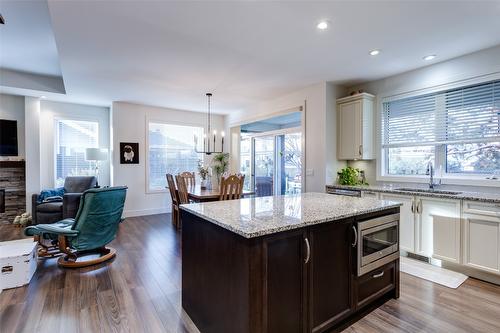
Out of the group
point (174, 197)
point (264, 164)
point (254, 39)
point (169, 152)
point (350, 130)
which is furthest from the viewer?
point (169, 152)

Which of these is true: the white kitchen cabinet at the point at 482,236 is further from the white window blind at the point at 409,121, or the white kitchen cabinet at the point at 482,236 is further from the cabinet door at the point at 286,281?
the cabinet door at the point at 286,281

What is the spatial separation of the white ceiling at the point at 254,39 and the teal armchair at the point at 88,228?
178cm

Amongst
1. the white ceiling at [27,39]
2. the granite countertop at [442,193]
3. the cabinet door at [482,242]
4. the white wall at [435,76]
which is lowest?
the cabinet door at [482,242]

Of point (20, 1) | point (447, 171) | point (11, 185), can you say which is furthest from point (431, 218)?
point (11, 185)

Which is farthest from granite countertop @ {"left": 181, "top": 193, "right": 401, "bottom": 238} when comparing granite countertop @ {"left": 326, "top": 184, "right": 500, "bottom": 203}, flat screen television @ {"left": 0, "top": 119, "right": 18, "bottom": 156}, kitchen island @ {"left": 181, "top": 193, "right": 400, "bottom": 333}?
flat screen television @ {"left": 0, "top": 119, "right": 18, "bottom": 156}

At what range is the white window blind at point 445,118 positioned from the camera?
3.15m

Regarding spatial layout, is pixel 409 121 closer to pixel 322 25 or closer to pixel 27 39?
pixel 322 25

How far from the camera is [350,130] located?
13.9 feet

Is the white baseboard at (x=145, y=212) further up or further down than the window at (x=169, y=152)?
further down

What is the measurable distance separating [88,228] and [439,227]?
4.21 metres

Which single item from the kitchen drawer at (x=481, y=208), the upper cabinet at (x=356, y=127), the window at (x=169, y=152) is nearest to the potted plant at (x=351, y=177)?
the upper cabinet at (x=356, y=127)

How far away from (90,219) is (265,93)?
3596 millimetres

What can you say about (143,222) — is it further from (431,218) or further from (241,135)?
(431,218)

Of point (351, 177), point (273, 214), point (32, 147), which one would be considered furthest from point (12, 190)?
point (351, 177)
